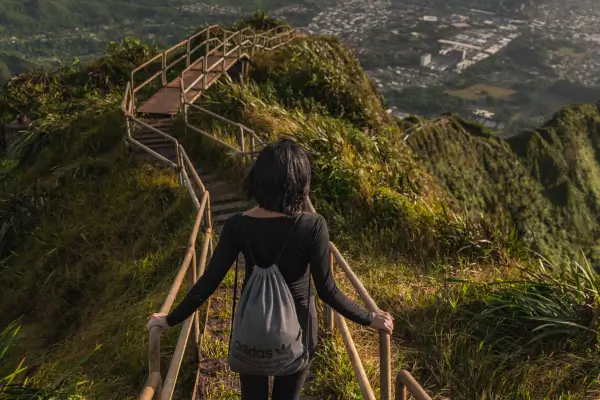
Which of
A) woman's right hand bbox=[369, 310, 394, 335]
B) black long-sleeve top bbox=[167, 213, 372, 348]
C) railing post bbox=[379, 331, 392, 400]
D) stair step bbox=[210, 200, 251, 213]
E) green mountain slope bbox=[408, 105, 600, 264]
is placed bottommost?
green mountain slope bbox=[408, 105, 600, 264]

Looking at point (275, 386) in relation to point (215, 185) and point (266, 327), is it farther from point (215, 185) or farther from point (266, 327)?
point (215, 185)

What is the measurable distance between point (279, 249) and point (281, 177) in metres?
0.36

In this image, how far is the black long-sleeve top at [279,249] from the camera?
8.14ft

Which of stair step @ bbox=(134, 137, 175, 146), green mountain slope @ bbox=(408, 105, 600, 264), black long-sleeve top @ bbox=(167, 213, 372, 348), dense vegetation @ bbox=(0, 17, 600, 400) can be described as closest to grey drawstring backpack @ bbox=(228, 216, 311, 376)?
black long-sleeve top @ bbox=(167, 213, 372, 348)

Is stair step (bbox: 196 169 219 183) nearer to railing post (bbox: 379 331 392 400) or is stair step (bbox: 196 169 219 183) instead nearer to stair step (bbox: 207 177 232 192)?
stair step (bbox: 207 177 232 192)

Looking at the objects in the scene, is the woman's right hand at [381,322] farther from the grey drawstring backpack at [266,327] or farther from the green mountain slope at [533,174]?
the green mountain slope at [533,174]

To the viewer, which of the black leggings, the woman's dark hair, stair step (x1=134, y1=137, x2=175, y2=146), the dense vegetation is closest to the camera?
the woman's dark hair

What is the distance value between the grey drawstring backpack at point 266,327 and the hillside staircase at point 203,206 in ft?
1.86

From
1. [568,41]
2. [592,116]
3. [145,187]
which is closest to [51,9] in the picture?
[568,41]

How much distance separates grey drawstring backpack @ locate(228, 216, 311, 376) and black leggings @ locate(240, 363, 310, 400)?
0.53 ft

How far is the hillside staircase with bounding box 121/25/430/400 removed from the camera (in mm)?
3273

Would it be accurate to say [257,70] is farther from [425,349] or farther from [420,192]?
[425,349]

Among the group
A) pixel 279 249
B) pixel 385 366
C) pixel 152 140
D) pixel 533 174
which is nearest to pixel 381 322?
pixel 385 366

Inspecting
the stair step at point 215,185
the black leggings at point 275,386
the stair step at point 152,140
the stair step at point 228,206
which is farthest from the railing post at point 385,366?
the stair step at point 152,140
